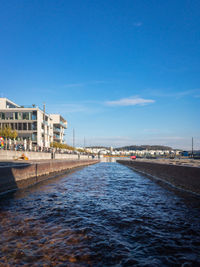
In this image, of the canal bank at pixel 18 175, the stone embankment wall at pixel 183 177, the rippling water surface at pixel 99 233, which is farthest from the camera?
the canal bank at pixel 18 175

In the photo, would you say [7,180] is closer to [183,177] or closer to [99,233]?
[99,233]

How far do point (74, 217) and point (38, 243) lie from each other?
226cm

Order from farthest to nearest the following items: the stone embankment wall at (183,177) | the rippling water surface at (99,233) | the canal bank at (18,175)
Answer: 1. the canal bank at (18,175)
2. the stone embankment wall at (183,177)
3. the rippling water surface at (99,233)

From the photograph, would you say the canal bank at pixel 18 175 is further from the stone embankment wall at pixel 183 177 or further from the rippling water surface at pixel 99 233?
the stone embankment wall at pixel 183 177

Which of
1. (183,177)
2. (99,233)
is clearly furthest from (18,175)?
(183,177)

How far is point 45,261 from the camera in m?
4.21

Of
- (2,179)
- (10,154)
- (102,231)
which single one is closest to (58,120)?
(10,154)

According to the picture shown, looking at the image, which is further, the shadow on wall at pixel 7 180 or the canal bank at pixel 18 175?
the canal bank at pixel 18 175

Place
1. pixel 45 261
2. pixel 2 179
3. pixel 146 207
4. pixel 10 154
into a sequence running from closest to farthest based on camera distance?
pixel 45 261, pixel 146 207, pixel 2 179, pixel 10 154

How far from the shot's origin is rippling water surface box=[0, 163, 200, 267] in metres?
4.37

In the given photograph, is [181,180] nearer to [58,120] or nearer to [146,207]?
[146,207]

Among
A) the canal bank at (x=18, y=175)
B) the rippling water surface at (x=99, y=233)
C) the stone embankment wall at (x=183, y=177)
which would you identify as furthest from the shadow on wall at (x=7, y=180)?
the stone embankment wall at (x=183, y=177)

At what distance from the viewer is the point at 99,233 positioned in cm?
580

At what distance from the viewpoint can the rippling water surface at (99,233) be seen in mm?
4371
